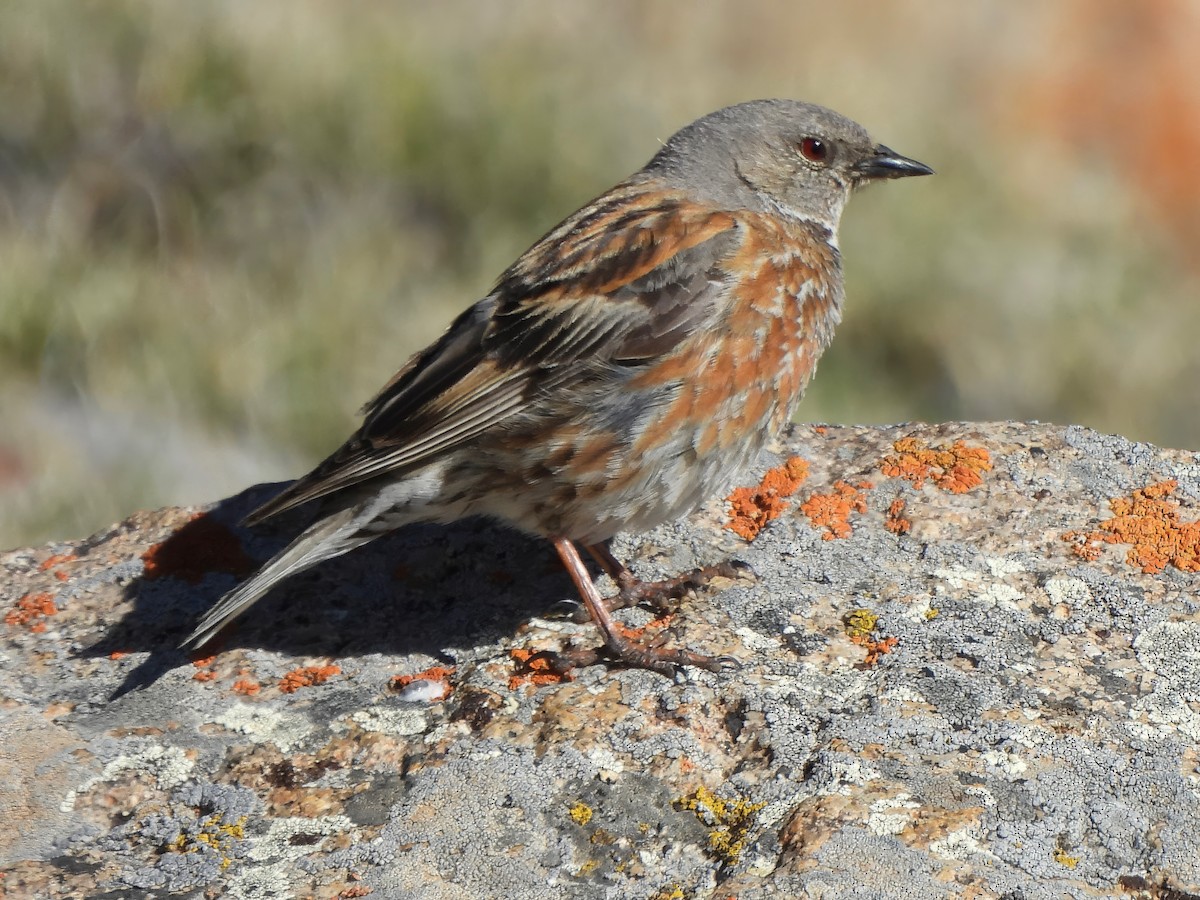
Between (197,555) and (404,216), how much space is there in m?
4.60

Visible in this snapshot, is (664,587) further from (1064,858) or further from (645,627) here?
(1064,858)

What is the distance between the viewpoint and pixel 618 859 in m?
2.88

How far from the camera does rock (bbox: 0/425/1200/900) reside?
2.85 meters

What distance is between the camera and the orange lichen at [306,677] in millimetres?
3580

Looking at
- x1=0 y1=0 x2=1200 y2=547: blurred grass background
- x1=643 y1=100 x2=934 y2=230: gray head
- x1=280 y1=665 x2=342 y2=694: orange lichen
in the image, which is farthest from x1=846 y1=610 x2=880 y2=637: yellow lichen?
x1=0 y1=0 x2=1200 y2=547: blurred grass background

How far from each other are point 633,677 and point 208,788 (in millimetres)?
1043

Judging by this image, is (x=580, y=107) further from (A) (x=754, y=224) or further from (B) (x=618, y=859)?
(B) (x=618, y=859)

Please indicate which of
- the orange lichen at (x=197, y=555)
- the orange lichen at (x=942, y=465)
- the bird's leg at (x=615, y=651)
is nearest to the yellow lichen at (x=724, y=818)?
Answer: the bird's leg at (x=615, y=651)

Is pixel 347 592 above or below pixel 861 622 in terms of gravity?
above

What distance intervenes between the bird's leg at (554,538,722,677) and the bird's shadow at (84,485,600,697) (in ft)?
0.51

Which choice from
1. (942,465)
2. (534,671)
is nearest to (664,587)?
(534,671)

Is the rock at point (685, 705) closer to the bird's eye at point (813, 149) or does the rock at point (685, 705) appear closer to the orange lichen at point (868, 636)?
the orange lichen at point (868, 636)

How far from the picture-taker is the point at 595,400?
157 inches

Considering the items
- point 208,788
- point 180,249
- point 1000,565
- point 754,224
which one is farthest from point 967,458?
point 180,249
